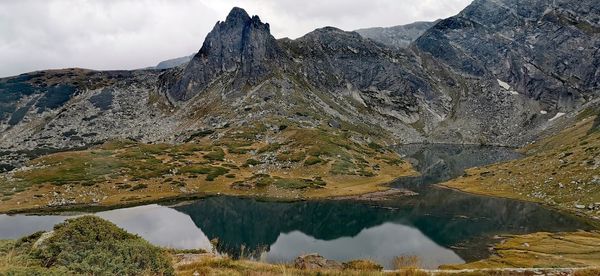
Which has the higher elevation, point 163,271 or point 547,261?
point 163,271

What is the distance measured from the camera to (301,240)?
72.4 metres

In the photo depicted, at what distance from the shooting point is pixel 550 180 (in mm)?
101875

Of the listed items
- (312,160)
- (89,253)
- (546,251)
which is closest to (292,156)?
(312,160)

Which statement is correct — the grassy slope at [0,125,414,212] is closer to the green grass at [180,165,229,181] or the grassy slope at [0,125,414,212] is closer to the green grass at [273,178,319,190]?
the green grass at [180,165,229,181]

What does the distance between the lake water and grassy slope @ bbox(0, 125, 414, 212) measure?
10.2 meters

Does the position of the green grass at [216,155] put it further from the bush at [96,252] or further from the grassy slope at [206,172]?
the bush at [96,252]

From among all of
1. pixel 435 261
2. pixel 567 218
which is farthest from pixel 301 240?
pixel 567 218

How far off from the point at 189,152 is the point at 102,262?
137 m

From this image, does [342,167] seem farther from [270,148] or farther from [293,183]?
[270,148]

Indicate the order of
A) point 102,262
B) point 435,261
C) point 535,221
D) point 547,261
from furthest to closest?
point 535,221, point 435,261, point 547,261, point 102,262

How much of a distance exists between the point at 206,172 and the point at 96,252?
111194 mm

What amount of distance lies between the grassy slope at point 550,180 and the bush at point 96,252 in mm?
87782

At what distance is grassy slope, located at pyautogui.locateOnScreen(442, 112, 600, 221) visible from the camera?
88.8m

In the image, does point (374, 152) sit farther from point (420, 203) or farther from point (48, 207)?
point (48, 207)
